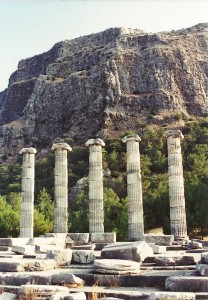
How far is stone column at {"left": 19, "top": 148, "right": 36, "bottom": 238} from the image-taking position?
26062 millimetres

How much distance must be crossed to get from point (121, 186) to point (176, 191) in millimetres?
29722

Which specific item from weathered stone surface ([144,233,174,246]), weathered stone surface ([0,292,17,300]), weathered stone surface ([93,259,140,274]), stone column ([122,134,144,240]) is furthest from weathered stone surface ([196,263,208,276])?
stone column ([122,134,144,240])

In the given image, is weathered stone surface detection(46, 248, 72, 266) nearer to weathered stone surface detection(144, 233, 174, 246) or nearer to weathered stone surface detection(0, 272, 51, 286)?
weathered stone surface detection(0, 272, 51, 286)

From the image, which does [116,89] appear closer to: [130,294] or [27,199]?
[27,199]

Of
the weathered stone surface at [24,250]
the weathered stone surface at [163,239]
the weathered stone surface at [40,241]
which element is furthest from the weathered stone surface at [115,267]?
the weathered stone surface at [40,241]

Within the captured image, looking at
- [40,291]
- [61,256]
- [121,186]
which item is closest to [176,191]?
[61,256]

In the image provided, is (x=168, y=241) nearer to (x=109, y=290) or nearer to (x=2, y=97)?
(x=109, y=290)

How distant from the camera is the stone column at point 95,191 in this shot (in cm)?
2586

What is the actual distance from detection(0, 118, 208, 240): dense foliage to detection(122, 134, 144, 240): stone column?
10.4 meters

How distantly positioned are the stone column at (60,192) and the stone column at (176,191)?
22.5 feet

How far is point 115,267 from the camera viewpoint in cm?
1012

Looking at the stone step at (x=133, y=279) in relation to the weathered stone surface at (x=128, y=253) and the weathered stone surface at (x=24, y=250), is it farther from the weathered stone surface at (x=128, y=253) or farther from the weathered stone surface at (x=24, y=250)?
the weathered stone surface at (x=24, y=250)

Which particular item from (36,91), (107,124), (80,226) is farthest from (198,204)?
(36,91)

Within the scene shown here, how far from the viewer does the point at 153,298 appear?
7.75m
